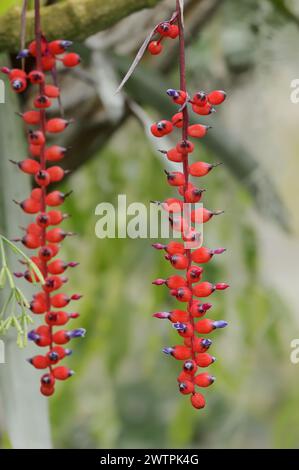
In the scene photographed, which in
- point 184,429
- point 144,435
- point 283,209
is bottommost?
point 144,435

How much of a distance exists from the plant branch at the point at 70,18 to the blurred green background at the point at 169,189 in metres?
0.22

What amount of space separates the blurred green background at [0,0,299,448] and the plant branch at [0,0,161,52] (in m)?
0.22

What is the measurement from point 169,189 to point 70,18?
947mm

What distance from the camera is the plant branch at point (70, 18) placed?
0.94 meters

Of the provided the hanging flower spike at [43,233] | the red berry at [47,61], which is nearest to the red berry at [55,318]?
the hanging flower spike at [43,233]

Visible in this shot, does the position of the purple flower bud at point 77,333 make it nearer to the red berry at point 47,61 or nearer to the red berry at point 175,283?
the red berry at point 175,283

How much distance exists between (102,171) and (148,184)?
10 centimetres

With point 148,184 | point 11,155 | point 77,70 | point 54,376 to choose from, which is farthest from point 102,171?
point 54,376

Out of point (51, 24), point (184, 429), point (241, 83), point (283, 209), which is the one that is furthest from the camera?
point (241, 83)

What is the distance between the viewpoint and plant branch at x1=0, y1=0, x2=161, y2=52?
3.08 ft

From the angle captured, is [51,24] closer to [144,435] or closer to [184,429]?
[184,429]

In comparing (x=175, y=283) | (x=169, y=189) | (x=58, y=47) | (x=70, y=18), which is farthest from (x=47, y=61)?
(x=169, y=189)

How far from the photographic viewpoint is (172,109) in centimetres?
134

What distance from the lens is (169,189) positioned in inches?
73.8
